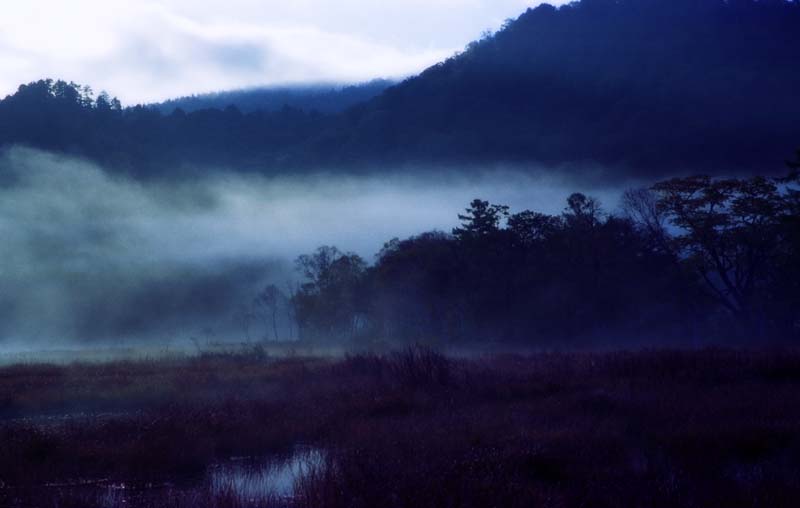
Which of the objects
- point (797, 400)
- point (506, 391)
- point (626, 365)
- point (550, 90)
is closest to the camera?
point (797, 400)

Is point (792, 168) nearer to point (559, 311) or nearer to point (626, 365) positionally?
point (559, 311)

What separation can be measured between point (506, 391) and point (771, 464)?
8.98 metres

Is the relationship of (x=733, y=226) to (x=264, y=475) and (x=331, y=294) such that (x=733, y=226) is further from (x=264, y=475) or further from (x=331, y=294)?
(x=331, y=294)

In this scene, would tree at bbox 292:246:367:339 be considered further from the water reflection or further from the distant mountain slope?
the water reflection

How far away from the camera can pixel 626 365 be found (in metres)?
22.4

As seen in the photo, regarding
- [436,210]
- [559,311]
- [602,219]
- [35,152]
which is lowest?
[559,311]

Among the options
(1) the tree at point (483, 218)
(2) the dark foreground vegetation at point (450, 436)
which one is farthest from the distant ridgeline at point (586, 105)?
(2) the dark foreground vegetation at point (450, 436)

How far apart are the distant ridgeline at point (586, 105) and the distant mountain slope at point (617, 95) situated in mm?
335

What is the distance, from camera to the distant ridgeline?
125375 millimetres

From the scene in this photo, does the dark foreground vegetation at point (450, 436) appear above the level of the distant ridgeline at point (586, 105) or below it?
below

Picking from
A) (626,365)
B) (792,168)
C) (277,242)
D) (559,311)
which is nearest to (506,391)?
(626,365)

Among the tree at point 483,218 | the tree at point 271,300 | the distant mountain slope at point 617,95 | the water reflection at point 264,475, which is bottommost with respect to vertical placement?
the water reflection at point 264,475

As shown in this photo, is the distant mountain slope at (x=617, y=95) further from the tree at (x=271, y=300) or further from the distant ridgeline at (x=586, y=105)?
the tree at (x=271, y=300)

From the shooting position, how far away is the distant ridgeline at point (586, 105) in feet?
411
